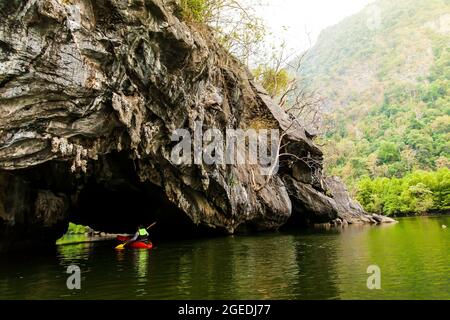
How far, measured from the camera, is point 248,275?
39.9 ft

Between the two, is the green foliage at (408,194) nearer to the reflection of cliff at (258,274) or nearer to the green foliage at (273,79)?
the green foliage at (273,79)

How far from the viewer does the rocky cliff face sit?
492 inches

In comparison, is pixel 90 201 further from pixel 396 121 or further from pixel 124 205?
pixel 396 121

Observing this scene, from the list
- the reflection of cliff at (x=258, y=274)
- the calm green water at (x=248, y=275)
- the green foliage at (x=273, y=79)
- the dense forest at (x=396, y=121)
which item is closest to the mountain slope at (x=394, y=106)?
the dense forest at (x=396, y=121)

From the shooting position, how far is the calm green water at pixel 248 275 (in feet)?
32.0

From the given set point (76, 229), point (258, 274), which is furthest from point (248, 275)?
point (76, 229)

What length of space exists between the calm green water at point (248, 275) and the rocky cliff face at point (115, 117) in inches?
161

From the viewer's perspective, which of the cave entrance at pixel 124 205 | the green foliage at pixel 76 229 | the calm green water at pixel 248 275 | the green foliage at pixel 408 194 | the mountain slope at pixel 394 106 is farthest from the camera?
the mountain slope at pixel 394 106

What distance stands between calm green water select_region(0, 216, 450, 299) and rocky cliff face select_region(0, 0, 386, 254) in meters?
4.09

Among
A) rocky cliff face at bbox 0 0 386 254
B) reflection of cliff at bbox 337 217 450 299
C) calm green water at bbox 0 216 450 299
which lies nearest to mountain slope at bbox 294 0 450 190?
rocky cliff face at bbox 0 0 386 254

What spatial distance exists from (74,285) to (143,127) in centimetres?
805

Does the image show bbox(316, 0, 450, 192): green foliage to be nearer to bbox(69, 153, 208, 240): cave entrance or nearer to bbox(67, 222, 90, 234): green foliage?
bbox(69, 153, 208, 240): cave entrance
